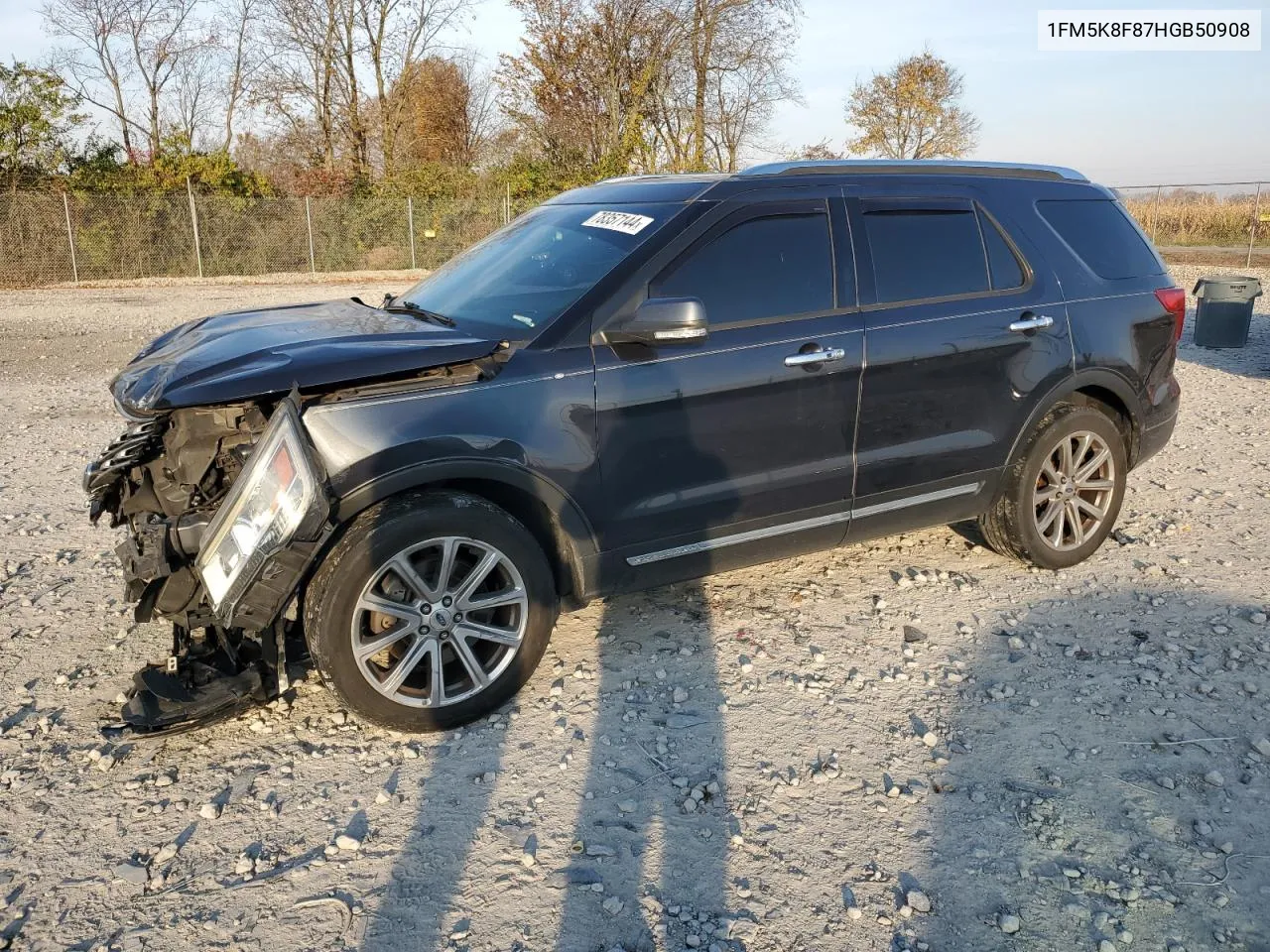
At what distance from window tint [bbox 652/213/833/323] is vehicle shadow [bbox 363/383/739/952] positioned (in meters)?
0.55

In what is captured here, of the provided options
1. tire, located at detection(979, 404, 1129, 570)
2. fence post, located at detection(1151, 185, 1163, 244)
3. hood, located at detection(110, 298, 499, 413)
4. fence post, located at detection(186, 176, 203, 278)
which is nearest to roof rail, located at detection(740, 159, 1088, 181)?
tire, located at detection(979, 404, 1129, 570)

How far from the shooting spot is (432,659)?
3711mm

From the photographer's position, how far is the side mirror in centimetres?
377

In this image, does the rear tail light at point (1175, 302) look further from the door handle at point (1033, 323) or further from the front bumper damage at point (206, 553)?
the front bumper damage at point (206, 553)

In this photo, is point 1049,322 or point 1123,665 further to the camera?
point 1049,322

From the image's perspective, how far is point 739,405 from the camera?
4.12 meters

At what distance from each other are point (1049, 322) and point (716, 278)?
1861 mm

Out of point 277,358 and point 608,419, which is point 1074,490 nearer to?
point 608,419

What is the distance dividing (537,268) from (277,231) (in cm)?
2345

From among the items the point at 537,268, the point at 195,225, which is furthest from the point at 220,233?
the point at 537,268

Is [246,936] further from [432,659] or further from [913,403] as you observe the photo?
[913,403]

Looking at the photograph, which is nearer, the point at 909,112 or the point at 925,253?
the point at 925,253

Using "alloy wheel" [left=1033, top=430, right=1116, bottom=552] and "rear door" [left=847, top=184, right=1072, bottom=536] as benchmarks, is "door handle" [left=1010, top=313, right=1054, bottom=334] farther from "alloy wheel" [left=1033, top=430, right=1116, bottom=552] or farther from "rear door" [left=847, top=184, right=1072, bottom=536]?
"alloy wheel" [left=1033, top=430, right=1116, bottom=552]

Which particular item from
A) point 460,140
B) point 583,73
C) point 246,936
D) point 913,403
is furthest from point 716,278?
point 460,140
